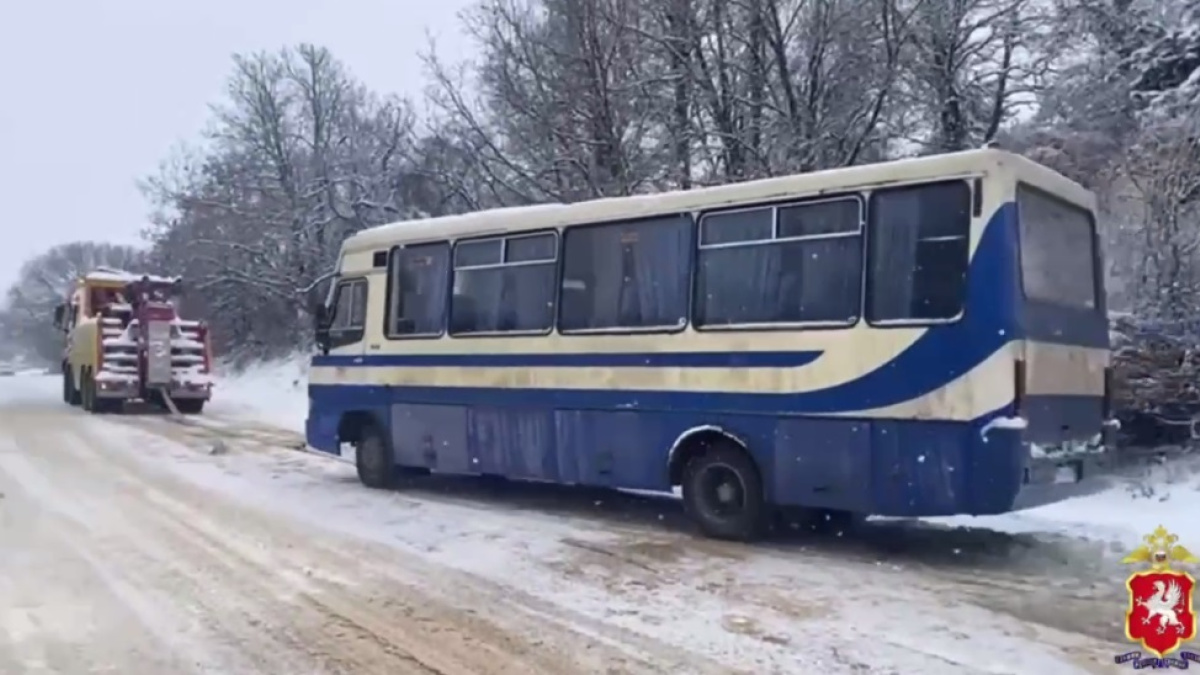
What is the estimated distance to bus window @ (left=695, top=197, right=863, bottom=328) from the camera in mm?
8508

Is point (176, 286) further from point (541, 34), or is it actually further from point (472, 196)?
point (541, 34)

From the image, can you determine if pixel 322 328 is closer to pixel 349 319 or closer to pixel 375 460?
pixel 349 319

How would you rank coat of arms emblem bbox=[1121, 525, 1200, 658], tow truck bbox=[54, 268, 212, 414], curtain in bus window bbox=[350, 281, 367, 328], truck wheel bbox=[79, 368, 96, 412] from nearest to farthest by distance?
1. coat of arms emblem bbox=[1121, 525, 1200, 658]
2. curtain in bus window bbox=[350, 281, 367, 328]
3. tow truck bbox=[54, 268, 212, 414]
4. truck wheel bbox=[79, 368, 96, 412]

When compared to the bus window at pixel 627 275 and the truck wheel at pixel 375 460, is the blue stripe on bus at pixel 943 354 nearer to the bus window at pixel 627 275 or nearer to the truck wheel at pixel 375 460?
the bus window at pixel 627 275

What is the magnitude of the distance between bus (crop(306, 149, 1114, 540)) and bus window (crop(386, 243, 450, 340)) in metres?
0.04

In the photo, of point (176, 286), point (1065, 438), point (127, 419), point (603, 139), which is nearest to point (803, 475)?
point (1065, 438)

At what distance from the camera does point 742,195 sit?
9188 mm

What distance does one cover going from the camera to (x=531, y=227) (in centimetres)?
1086

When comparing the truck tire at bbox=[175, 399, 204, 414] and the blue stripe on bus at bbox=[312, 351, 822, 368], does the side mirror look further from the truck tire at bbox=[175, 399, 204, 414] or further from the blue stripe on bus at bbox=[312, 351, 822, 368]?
the truck tire at bbox=[175, 399, 204, 414]

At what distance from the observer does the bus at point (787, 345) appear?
306 inches

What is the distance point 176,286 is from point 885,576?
22072mm

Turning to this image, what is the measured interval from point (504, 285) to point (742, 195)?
2.93 metres

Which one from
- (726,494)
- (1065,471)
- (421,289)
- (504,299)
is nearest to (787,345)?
(726,494)

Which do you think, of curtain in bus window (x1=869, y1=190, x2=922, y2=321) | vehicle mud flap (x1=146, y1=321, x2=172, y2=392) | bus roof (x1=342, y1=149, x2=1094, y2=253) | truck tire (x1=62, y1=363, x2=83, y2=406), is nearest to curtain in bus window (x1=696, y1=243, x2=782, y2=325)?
bus roof (x1=342, y1=149, x2=1094, y2=253)
